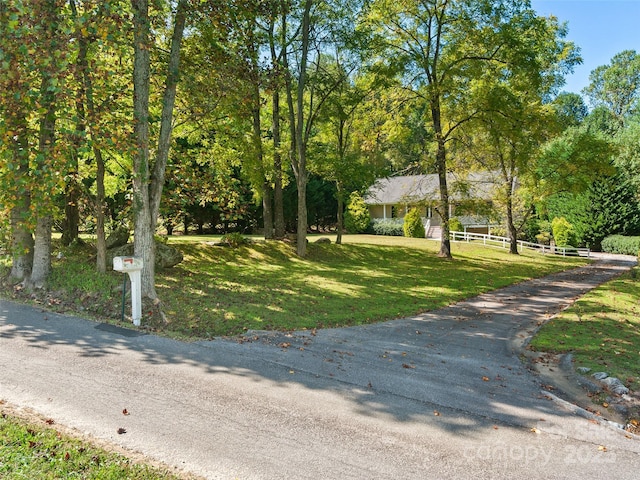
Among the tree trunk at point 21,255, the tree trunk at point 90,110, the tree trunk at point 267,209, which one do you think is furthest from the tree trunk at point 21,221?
the tree trunk at point 267,209

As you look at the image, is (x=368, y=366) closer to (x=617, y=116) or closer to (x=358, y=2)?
(x=358, y=2)

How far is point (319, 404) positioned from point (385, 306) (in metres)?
6.41

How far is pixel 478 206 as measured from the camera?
2012 cm

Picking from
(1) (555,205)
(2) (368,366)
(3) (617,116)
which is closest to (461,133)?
(1) (555,205)

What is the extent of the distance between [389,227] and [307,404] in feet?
105

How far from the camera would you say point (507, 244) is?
29812mm

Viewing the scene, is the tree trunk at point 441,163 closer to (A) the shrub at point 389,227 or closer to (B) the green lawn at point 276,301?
(B) the green lawn at point 276,301

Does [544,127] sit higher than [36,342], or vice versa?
[544,127]

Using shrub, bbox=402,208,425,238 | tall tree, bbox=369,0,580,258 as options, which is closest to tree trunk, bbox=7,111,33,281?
tall tree, bbox=369,0,580,258

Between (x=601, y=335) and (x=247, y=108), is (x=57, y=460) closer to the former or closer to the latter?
(x=601, y=335)

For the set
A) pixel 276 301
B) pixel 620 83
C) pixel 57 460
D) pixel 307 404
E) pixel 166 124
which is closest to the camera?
pixel 57 460

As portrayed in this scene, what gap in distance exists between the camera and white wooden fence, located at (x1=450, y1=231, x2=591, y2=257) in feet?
91.4

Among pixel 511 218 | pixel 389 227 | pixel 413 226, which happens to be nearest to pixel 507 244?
pixel 511 218

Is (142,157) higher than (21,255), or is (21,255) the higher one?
(142,157)
